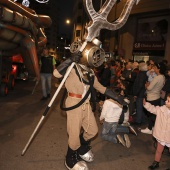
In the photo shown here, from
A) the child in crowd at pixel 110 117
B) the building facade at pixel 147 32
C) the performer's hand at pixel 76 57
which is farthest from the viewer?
the building facade at pixel 147 32

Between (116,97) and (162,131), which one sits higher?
(116,97)

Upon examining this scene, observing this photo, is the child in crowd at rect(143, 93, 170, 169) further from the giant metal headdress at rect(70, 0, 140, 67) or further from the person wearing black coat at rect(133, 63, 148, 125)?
the person wearing black coat at rect(133, 63, 148, 125)

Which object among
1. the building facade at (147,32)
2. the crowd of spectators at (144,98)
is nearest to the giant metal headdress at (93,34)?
the crowd of spectators at (144,98)

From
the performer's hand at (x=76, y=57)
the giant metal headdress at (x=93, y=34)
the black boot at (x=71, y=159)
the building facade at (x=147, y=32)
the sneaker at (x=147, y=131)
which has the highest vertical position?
the building facade at (x=147, y=32)

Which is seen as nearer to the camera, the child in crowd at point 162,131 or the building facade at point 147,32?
the child in crowd at point 162,131

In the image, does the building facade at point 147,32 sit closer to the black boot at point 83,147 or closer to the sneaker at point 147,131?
the sneaker at point 147,131

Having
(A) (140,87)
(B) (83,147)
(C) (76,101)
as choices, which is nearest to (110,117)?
(B) (83,147)

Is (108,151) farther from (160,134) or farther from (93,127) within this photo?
(160,134)

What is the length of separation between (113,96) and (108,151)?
4.11 feet

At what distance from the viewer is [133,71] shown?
661cm

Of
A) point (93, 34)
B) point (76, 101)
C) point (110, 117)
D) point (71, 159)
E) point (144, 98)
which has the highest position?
point (93, 34)

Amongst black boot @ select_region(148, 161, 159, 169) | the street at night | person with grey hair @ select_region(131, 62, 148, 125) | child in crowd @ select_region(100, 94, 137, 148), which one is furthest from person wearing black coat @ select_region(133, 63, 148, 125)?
black boot @ select_region(148, 161, 159, 169)

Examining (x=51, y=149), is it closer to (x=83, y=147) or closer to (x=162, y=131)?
(x=83, y=147)

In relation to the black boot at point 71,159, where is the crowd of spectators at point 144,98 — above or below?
above
